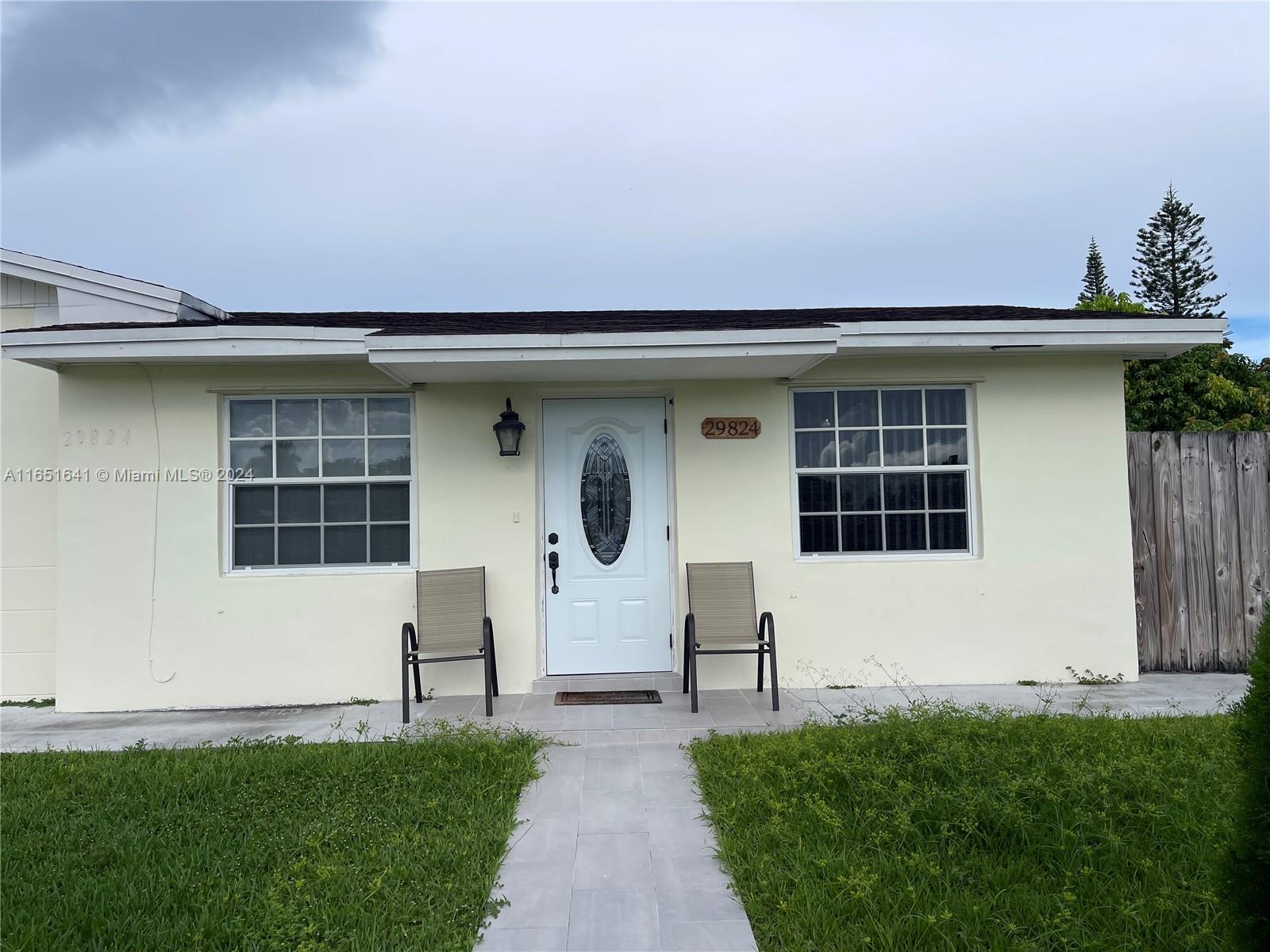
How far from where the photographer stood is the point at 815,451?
5.89 meters

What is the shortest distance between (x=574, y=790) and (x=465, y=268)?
14.7m

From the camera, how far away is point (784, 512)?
5.77 metres

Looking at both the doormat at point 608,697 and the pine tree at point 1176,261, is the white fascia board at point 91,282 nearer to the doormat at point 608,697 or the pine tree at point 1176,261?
the doormat at point 608,697

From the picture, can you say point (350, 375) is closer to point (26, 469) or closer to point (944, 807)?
point (26, 469)

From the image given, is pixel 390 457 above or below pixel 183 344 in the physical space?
below

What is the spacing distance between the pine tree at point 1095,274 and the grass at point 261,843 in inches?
1280

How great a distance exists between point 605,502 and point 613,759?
88.0 inches

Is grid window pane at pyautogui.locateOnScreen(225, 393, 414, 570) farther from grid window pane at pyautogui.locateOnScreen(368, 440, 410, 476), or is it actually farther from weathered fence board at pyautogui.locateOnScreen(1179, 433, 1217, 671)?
weathered fence board at pyautogui.locateOnScreen(1179, 433, 1217, 671)

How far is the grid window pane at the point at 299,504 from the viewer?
573cm

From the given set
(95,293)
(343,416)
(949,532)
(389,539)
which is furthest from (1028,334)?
(95,293)

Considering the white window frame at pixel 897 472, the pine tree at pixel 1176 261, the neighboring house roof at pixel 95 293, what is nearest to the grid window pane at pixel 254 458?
the neighboring house roof at pixel 95 293

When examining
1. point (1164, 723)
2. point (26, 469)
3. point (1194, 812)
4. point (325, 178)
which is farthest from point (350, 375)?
point (325, 178)

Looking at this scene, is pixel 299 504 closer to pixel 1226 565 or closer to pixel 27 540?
pixel 27 540

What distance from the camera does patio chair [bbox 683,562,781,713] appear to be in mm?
5133
